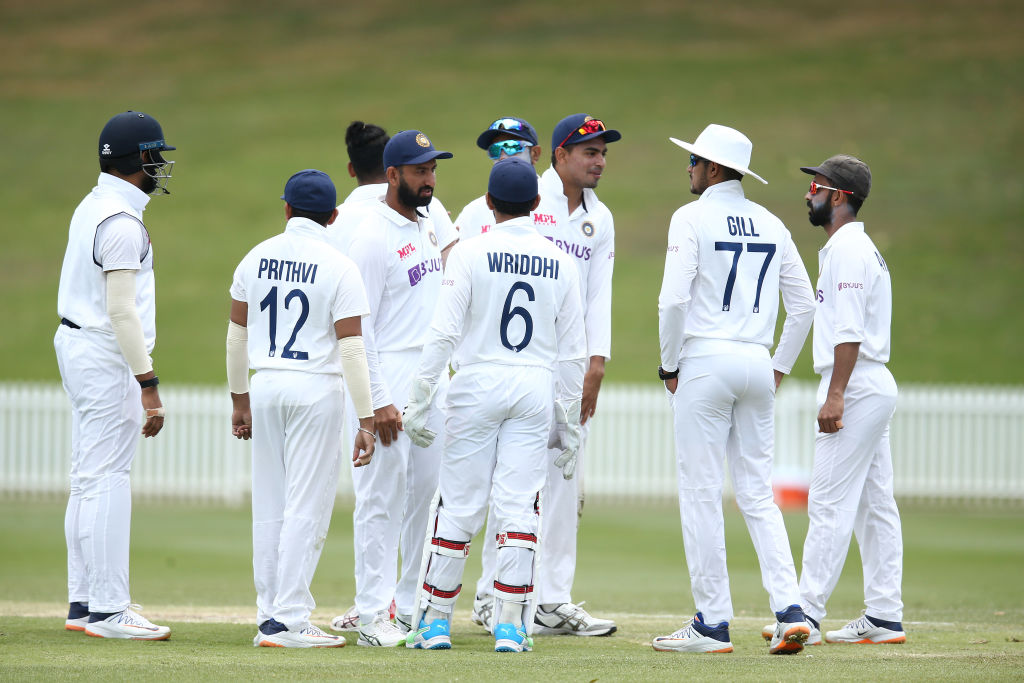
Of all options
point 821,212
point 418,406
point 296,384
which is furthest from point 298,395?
point 821,212

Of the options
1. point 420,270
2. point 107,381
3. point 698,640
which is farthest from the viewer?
point 420,270

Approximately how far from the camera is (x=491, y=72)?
44.5 m

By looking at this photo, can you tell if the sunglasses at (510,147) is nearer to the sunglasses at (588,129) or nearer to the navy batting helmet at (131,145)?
the sunglasses at (588,129)

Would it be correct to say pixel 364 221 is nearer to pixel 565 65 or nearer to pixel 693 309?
pixel 693 309

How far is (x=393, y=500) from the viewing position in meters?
7.41

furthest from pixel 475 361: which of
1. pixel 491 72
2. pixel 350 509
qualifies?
pixel 491 72

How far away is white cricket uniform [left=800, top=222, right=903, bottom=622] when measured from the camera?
7.52 metres

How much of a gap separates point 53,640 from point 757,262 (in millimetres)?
4353

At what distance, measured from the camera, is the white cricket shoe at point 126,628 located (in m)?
7.20

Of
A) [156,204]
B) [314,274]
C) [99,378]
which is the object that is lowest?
[99,378]

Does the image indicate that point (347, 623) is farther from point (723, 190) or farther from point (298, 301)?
point (723, 190)

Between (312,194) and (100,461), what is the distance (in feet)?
6.32

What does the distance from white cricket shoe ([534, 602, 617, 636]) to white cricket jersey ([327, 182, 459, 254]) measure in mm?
2320

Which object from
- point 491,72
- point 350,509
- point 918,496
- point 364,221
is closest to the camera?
point 364,221
